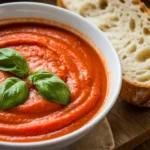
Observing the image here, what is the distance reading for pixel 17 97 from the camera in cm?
238

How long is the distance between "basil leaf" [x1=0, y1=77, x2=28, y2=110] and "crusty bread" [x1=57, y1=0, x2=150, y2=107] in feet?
3.20

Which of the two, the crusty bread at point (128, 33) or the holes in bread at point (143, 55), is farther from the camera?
the holes in bread at point (143, 55)

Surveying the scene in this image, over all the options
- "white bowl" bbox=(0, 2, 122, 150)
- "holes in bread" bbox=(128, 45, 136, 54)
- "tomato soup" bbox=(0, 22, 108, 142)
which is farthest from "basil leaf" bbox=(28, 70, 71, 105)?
"holes in bread" bbox=(128, 45, 136, 54)

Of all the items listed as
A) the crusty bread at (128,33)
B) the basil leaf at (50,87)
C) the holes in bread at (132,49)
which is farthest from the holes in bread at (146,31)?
the basil leaf at (50,87)

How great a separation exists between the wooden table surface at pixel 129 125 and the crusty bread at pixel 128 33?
3.6 inches

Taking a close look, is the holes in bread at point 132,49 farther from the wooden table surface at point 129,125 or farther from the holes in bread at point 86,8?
the holes in bread at point 86,8

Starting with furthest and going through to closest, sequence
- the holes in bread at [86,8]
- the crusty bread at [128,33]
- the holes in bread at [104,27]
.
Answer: the holes in bread at [86,8] < the holes in bread at [104,27] < the crusty bread at [128,33]

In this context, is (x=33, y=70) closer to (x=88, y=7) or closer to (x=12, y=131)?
(x=12, y=131)

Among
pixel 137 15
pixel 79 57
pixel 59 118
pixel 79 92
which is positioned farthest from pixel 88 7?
pixel 59 118

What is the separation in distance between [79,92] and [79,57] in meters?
0.30

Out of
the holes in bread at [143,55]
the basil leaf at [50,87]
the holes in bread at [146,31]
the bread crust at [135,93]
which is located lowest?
the bread crust at [135,93]

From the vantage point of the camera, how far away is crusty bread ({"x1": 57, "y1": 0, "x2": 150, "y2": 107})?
3127 mm

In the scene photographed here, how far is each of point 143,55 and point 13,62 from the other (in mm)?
1195

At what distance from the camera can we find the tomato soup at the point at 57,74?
2.32m
